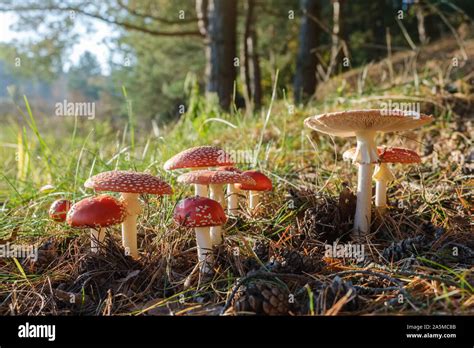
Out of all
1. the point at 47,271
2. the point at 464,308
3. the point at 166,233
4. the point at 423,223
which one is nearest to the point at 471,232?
the point at 423,223

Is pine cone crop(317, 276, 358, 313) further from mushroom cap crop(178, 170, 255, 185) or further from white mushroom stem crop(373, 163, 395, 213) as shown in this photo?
white mushroom stem crop(373, 163, 395, 213)

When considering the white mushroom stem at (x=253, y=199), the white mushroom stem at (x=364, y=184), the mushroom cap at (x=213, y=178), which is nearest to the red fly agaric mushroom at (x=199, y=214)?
the mushroom cap at (x=213, y=178)

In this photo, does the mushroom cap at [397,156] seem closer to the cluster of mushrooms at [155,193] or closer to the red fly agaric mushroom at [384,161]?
the red fly agaric mushroom at [384,161]

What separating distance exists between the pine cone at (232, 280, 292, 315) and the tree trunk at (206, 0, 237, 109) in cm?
597

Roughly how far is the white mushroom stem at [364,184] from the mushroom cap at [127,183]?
4.25ft

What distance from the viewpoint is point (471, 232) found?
8.19 feet

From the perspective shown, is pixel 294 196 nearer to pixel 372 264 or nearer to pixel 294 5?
pixel 372 264

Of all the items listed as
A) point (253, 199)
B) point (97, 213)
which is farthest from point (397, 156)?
point (97, 213)

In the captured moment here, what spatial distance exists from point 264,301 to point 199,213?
1.81 feet

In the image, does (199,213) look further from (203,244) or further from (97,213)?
(97,213)

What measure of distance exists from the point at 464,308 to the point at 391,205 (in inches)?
52.3

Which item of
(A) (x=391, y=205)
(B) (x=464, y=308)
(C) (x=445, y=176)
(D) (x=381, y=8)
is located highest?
(D) (x=381, y=8)

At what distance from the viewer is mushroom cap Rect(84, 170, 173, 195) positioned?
2.00 m

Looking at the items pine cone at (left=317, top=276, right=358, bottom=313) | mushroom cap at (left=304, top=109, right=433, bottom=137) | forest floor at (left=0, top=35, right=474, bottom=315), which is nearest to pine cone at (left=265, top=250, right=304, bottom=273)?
forest floor at (left=0, top=35, right=474, bottom=315)
